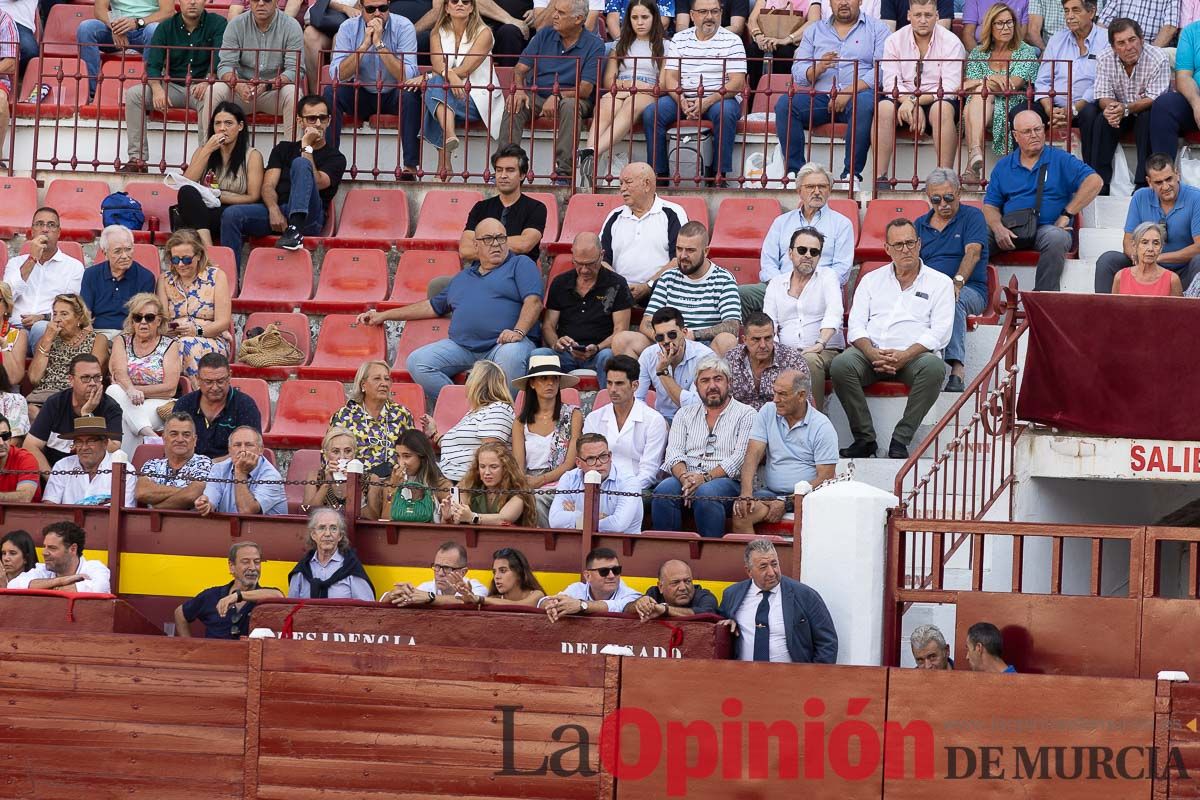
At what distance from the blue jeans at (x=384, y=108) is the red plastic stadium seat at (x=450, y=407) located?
10.0ft

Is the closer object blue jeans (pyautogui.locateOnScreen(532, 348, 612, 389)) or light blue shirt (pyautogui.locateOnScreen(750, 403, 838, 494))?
light blue shirt (pyautogui.locateOnScreen(750, 403, 838, 494))

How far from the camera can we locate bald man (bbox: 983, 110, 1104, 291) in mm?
15727

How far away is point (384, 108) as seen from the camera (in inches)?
695

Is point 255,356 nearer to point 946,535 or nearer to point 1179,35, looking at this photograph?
point 946,535

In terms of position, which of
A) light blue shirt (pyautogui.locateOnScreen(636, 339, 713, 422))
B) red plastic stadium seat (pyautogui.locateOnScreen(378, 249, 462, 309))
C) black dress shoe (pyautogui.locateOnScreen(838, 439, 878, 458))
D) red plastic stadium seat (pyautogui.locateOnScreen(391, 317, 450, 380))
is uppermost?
red plastic stadium seat (pyautogui.locateOnScreen(378, 249, 462, 309))

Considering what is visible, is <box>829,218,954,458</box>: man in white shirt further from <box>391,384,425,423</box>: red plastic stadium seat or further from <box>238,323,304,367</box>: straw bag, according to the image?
<box>238,323,304,367</box>: straw bag

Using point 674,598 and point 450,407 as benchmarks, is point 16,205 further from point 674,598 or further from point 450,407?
point 674,598

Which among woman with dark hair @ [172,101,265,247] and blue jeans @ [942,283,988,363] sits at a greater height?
woman with dark hair @ [172,101,265,247]

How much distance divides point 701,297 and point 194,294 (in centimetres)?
330

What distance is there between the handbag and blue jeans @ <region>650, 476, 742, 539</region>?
3.38 metres

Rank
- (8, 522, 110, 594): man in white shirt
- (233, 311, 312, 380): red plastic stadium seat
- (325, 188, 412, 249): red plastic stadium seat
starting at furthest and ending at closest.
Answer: (325, 188, 412, 249): red plastic stadium seat
(233, 311, 312, 380): red plastic stadium seat
(8, 522, 110, 594): man in white shirt

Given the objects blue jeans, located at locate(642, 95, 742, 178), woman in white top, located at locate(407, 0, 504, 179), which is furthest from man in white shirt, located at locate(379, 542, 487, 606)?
woman in white top, located at locate(407, 0, 504, 179)

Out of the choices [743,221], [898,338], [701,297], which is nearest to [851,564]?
[898,338]

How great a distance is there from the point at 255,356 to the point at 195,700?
4028mm
